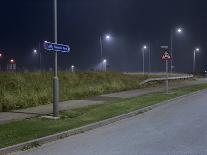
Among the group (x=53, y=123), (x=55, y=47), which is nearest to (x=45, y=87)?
(x=55, y=47)

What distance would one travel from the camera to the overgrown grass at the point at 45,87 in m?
21.2

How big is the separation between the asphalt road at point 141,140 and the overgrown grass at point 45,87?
592cm

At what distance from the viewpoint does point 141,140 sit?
486 inches

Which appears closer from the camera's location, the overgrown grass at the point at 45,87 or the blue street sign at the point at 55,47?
the blue street sign at the point at 55,47

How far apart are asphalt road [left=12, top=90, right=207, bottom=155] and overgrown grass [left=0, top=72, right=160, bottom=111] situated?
5.92 m

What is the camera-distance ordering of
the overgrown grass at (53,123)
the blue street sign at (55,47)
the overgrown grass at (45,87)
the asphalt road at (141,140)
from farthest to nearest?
the overgrown grass at (45,87)
the blue street sign at (55,47)
the overgrown grass at (53,123)
the asphalt road at (141,140)

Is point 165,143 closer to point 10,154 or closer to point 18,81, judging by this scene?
point 10,154

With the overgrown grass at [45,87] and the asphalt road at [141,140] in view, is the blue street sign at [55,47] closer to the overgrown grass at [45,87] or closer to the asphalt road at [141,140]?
the asphalt road at [141,140]

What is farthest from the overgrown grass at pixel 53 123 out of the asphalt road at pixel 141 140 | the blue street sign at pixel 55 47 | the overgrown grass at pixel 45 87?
the overgrown grass at pixel 45 87

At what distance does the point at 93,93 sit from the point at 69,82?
1.72 meters

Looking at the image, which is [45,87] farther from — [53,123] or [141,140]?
[141,140]

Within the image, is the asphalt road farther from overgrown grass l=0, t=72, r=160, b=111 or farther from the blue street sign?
overgrown grass l=0, t=72, r=160, b=111

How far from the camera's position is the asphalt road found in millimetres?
10805

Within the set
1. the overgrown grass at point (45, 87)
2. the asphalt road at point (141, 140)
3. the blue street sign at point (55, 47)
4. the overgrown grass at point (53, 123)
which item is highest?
the blue street sign at point (55, 47)
